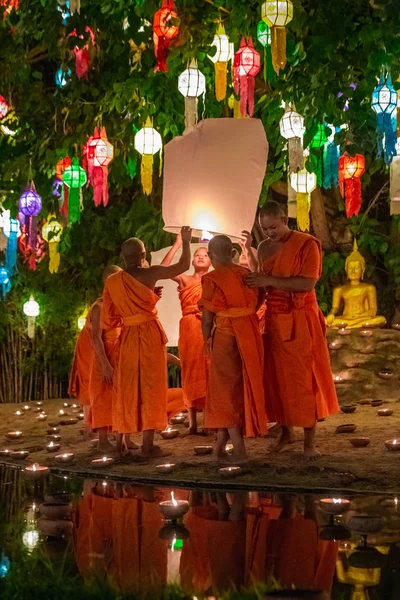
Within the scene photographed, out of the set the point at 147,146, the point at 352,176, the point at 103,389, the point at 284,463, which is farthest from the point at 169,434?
the point at 352,176

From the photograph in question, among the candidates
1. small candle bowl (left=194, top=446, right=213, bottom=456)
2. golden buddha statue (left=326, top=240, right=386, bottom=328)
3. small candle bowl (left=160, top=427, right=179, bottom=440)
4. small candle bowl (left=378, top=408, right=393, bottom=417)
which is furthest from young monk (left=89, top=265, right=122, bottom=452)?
golden buddha statue (left=326, top=240, right=386, bottom=328)

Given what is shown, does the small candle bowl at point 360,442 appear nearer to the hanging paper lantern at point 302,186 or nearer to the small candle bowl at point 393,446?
the small candle bowl at point 393,446

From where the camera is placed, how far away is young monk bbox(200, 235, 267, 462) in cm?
634

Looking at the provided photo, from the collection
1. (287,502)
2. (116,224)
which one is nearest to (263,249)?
(287,502)

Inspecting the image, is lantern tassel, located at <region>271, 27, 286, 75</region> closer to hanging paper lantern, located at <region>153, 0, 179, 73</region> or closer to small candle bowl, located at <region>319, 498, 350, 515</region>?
hanging paper lantern, located at <region>153, 0, 179, 73</region>

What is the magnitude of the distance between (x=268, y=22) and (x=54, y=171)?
12.5 feet

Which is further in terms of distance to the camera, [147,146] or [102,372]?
[147,146]

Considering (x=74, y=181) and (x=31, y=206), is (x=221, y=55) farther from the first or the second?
(x=31, y=206)

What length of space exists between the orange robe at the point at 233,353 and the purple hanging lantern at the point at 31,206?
3.92m

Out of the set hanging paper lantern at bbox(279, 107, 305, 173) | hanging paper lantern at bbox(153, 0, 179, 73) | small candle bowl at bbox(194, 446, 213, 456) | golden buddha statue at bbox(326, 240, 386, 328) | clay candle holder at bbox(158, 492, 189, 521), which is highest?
hanging paper lantern at bbox(153, 0, 179, 73)

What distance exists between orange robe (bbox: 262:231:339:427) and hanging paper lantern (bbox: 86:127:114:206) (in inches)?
122

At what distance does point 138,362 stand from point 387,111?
2.58 metres

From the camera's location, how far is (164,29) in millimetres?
8195

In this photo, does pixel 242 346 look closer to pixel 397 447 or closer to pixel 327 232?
pixel 397 447
